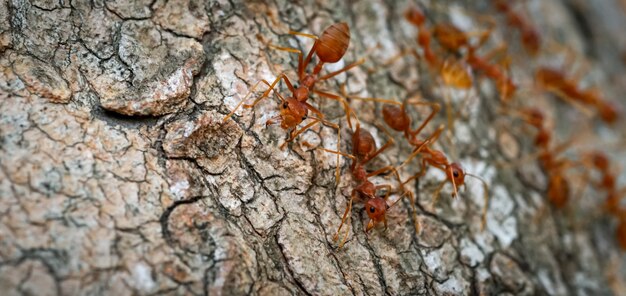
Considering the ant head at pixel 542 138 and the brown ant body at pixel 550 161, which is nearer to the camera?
the brown ant body at pixel 550 161

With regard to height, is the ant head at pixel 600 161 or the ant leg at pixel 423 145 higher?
the ant head at pixel 600 161

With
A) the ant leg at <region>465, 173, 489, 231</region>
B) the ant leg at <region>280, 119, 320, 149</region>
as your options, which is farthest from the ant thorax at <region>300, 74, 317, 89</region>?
the ant leg at <region>465, 173, 489, 231</region>

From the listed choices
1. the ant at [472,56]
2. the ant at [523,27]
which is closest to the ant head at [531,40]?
the ant at [523,27]

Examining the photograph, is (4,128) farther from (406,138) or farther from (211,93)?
(406,138)

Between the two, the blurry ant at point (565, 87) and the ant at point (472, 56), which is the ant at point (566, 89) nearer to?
the blurry ant at point (565, 87)

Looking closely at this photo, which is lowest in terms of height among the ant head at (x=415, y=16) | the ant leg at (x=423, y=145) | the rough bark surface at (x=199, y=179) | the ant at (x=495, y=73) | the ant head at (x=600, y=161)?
Result: the rough bark surface at (x=199, y=179)

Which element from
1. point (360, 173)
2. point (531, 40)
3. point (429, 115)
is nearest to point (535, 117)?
point (531, 40)

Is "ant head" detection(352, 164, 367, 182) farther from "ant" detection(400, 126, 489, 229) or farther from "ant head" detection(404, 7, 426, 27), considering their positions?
"ant head" detection(404, 7, 426, 27)
